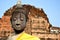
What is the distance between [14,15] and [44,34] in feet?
80.5

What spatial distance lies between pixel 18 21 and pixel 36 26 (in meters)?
26.3

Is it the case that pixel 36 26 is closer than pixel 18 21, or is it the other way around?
pixel 18 21

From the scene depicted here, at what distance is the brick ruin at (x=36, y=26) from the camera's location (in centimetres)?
2759

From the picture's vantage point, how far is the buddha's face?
3350mm

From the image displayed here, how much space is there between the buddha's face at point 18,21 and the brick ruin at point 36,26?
23.8 meters

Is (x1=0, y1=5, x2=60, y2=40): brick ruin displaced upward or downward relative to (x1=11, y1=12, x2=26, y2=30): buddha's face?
downward

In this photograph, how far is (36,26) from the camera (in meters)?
29.6

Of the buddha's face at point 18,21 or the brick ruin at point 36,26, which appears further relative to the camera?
the brick ruin at point 36,26

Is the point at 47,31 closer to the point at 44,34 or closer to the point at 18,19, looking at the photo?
the point at 44,34

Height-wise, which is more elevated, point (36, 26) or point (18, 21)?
point (18, 21)

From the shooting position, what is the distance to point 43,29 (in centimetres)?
2931

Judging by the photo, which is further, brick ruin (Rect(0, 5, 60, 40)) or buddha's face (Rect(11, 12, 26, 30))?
brick ruin (Rect(0, 5, 60, 40))

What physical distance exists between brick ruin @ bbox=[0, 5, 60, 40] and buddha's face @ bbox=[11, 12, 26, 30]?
23.8m

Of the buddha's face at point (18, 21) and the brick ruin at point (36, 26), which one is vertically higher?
the buddha's face at point (18, 21)
